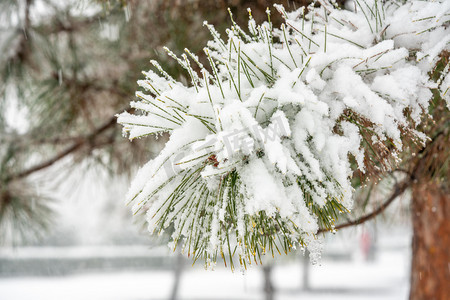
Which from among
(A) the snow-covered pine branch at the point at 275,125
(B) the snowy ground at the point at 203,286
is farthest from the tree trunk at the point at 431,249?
(B) the snowy ground at the point at 203,286

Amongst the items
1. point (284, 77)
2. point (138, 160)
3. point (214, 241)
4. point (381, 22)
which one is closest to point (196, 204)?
point (214, 241)

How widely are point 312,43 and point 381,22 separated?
0.12 m

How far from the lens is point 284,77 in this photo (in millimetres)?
494

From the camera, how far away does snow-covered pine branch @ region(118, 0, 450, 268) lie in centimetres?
46

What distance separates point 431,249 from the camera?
56.5 inches

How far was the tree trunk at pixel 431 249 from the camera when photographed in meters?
1.39

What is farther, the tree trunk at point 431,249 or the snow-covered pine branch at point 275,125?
the tree trunk at point 431,249

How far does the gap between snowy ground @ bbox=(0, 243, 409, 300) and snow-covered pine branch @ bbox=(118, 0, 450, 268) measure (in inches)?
222

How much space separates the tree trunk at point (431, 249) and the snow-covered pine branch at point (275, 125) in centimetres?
98

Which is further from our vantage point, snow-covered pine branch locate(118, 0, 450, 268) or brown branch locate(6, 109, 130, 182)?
brown branch locate(6, 109, 130, 182)

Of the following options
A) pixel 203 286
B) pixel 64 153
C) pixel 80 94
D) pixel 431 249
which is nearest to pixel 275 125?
pixel 431 249

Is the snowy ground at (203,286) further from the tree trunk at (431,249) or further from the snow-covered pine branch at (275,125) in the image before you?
the snow-covered pine branch at (275,125)

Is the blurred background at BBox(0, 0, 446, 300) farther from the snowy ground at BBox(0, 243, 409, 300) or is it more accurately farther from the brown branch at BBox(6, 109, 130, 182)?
the snowy ground at BBox(0, 243, 409, 300)

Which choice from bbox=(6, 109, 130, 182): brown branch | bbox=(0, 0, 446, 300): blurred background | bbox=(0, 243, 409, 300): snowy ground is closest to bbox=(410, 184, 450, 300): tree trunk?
bbox=(0, 0, 446, 300): blurred background
